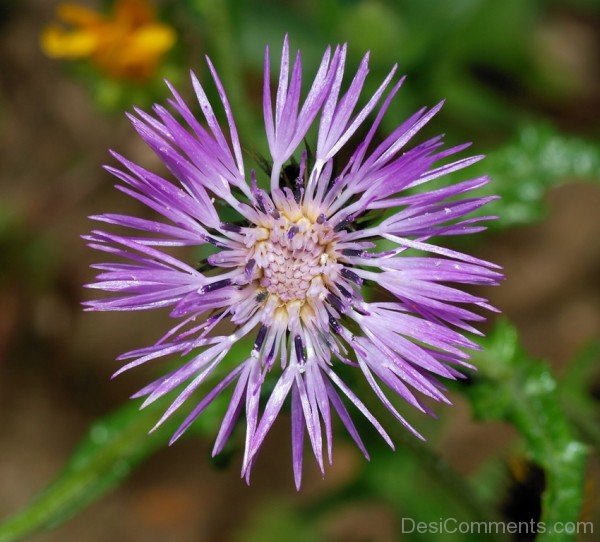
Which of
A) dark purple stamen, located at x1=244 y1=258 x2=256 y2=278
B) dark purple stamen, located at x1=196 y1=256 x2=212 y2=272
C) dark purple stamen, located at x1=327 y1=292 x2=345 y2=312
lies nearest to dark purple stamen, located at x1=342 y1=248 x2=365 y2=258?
dark purple stamen, located at x1=327 y1=292 x2=345 y2=312

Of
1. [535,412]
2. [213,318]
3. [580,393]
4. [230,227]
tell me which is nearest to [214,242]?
A: [230,227]

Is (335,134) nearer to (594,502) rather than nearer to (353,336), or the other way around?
(353,336)

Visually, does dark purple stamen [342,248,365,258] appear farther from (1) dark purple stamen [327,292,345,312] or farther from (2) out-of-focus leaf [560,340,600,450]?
(2) out-of-focus leaf [560,340,600,450]

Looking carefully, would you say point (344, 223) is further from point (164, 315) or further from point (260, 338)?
point (164, 315)

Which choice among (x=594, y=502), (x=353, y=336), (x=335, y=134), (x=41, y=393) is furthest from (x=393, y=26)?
(x=41, y=393)

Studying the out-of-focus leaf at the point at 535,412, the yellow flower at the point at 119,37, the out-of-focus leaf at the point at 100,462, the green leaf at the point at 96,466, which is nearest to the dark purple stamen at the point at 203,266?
the out-of-focus leaf at the point at 100,462

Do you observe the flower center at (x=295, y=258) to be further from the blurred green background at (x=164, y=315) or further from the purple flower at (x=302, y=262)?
the blurred green background at (x=164, y=315)
